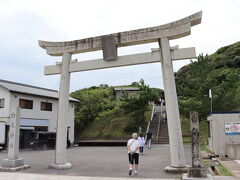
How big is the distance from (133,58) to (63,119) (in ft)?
13.9

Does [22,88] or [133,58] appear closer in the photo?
[133,58]

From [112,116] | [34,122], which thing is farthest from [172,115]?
[112,116]

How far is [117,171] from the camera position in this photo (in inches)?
392

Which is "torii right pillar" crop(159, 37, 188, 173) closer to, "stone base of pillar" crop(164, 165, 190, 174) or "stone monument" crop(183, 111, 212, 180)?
"stone base of pillar" crop(164, 165, 190, 174)

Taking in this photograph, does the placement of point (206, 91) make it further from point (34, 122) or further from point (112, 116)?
point (34, 122)

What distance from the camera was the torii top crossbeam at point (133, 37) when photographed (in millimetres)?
9555

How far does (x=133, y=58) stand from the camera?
10211 mm

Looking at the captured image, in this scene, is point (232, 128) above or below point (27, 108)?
below

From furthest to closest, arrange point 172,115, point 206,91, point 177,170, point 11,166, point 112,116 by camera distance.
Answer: point 112,116 < point 206,91 < point 11,166 < point 172,115 < point 177,170

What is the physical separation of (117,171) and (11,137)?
514 cm

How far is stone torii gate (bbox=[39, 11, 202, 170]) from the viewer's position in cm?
926

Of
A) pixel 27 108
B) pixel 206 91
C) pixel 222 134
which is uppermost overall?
pixel 206 91

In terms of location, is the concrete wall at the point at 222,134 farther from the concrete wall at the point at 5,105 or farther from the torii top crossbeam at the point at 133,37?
the concrete wall at the point at 5,105

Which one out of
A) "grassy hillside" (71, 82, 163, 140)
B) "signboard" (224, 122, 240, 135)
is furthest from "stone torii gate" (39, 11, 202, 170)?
"grassy hillside" (71, 82, 163, 140)
